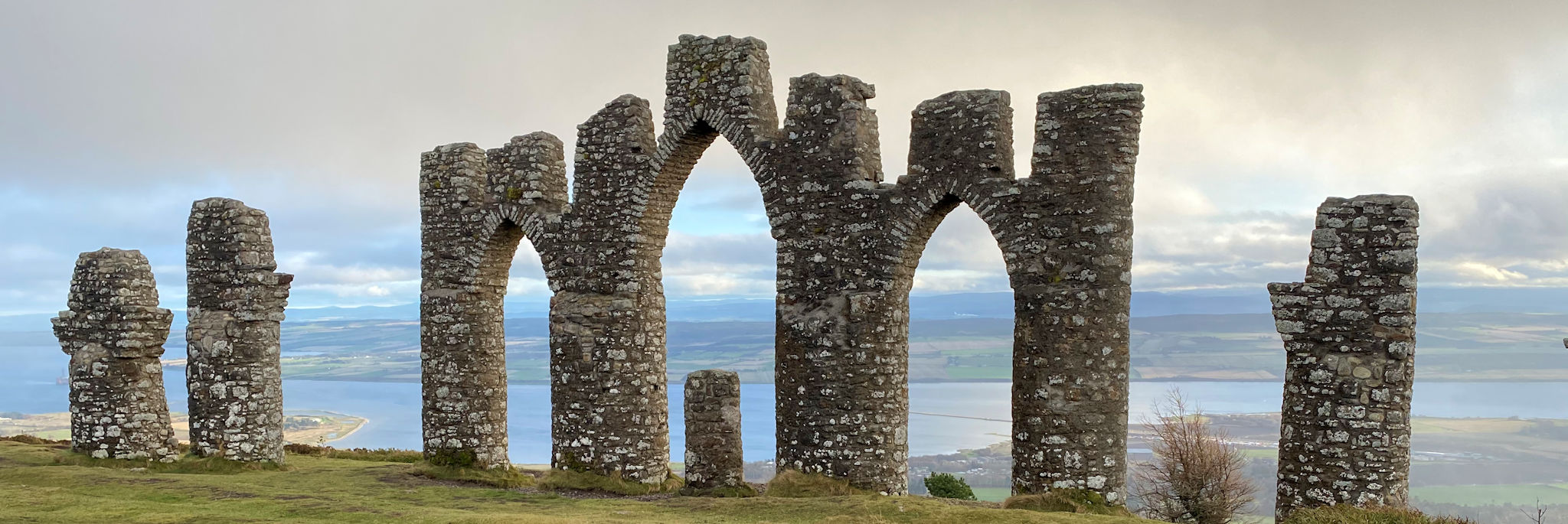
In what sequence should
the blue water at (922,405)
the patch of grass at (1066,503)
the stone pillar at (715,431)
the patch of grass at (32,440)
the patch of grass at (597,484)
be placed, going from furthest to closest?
1. the blue water at (922,405)
2. the patch of grass at (32,440)
3. the patch of grass at (597,484)
4. the stone pillar at (715,431)
5. the patch of grass at (1066,503)

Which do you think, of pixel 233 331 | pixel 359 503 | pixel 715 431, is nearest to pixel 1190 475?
pixel 715 431

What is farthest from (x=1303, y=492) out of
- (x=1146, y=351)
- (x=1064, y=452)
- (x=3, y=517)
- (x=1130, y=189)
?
(x=1146, y=351)

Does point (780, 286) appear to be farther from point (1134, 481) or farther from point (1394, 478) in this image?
point (1134, 481)

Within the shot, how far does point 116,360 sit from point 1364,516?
74.5 ft

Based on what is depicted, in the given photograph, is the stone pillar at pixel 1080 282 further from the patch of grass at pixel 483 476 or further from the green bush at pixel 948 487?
the patch of grass at pixel 483 476

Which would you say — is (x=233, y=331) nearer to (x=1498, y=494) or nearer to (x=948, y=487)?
(x=948, y=487)

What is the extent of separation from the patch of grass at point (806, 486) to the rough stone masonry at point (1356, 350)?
648 centimetres

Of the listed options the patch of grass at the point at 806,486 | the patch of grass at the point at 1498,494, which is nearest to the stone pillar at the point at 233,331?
the patch of grass at the point at 806,486

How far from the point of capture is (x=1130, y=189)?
51.6 ft

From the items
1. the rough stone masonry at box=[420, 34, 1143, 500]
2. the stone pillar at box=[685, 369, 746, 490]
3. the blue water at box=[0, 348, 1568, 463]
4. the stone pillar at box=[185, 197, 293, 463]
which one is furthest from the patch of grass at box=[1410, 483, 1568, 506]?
the stone pillar at box=[185, 197, 293, 463]

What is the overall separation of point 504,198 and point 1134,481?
1568cm

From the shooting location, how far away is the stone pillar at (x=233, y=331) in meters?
22.7

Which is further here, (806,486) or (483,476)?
(483,476)

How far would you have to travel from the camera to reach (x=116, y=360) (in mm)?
23266
